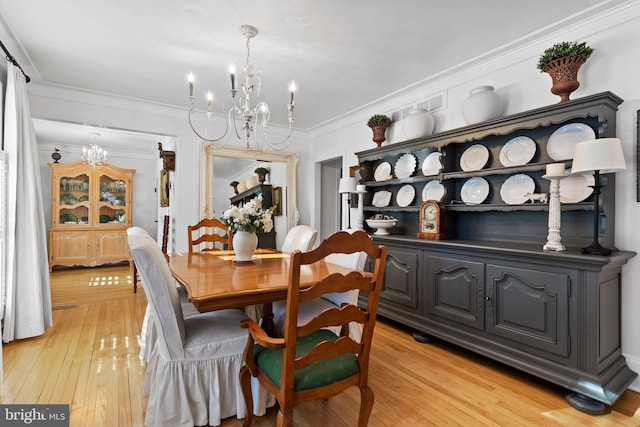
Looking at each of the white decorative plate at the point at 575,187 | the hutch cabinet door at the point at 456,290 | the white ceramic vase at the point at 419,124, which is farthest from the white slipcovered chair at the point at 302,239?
the white decorative plate at the point at 575,187

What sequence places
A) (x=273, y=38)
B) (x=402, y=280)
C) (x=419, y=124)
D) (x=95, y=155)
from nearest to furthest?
(x=273, y=38) < (x=402, y=280) < (x=419, y=124) < (x=95, y=155)

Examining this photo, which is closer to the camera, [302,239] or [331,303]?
[331,303]

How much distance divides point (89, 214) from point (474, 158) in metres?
6.98

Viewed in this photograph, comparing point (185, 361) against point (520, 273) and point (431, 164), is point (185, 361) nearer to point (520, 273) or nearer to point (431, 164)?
point (520, 273)

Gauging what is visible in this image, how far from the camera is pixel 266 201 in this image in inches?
210

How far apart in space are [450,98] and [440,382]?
2.62 metres

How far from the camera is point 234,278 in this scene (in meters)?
1.80

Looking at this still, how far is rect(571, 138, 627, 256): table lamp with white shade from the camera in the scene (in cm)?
185

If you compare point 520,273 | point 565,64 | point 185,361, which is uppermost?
point 565,64

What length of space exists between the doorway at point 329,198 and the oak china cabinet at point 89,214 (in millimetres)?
4287

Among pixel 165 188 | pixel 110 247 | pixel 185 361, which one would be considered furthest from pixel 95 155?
pixel 185 361

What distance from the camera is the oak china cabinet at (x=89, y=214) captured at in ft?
19.8

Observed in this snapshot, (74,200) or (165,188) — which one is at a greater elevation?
(165,188)

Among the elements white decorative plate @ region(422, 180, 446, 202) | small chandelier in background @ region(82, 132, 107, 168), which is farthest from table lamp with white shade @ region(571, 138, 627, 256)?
small chandelier in background @ region(82, 132, 107, 168)
